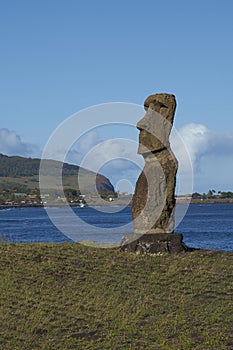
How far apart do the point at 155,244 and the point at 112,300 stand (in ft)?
16.7

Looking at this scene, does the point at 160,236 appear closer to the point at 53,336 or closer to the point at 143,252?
the point at 143,252

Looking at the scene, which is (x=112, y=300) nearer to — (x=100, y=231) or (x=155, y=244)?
(x=155, y=244)

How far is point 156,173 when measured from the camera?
19.5 metres

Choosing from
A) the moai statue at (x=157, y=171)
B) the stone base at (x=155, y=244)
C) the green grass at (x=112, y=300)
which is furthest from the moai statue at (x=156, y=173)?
the green grass at (x=112, y=300)

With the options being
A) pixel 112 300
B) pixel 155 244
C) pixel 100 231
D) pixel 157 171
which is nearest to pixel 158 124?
pixel 157 171

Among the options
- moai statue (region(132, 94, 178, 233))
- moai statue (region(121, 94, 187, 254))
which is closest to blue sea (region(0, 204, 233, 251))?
moai statue (region(121, 94, 187, 254))

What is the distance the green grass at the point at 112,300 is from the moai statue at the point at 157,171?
147 centimetres

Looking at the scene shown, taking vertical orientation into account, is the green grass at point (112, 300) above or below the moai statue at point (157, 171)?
below

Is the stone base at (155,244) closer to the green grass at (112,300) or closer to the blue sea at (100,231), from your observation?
the green grass at (112,300)

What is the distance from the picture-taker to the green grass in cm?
1094

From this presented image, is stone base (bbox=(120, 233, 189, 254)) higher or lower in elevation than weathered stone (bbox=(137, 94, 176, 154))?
lower

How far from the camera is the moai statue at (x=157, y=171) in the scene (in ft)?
63.7

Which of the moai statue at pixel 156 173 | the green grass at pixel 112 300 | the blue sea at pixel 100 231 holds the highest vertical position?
the moai statue at pixel 156 173

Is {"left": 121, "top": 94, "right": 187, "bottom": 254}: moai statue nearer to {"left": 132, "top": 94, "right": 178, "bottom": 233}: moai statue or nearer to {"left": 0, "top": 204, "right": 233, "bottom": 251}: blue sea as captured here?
{"left": 132, "top": 94, "right": 178, "bottom": 233}: moai statue
